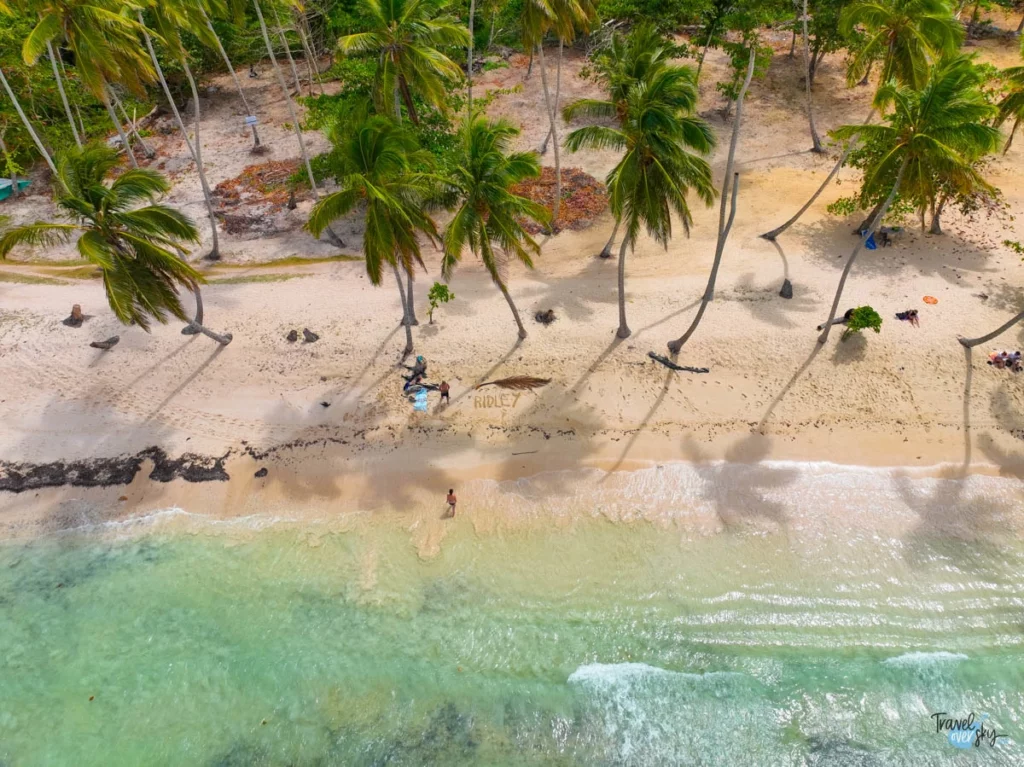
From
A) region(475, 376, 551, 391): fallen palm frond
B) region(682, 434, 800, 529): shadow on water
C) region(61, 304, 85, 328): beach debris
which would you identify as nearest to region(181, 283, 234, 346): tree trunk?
region(61, 304, 85, 328): beach debris

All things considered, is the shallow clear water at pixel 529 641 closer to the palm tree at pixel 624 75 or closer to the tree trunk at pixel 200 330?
the tree trunk at pixel 200 330

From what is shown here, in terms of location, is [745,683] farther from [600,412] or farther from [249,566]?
[249,566]

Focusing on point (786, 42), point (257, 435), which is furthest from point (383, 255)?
point (786, 42)

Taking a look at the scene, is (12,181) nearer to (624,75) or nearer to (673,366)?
(624,75)

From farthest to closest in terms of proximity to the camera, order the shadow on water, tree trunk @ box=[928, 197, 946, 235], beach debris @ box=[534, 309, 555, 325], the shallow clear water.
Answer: tree trunk @ box=[928, 197, 946, 235] < beach debris @ box=[534, 309, 555, 325] < the shadow on water < the shallow clear water

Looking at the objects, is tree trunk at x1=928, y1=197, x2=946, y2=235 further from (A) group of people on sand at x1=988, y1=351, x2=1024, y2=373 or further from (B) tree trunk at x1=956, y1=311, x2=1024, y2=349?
(A) group of people on sand at x1=988, y1=351, x2=1024, y2=373
